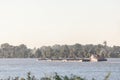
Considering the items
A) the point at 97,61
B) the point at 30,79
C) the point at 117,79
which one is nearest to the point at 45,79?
the point at 30,79

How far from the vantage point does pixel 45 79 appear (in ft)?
53.0

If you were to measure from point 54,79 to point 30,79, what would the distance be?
4.22ft

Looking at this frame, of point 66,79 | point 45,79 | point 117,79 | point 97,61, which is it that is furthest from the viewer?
point 97,61

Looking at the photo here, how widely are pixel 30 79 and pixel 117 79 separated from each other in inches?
1811

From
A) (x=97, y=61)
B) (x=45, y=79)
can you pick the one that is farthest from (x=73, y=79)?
(x=97, y=61)

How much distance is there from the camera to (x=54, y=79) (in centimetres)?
1552

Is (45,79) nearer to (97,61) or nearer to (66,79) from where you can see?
(66,79)

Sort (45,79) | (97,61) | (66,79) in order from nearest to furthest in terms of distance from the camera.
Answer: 1. (66,79)
2. (45,79)
3. (97,61)

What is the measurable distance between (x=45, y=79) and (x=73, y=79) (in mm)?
1264

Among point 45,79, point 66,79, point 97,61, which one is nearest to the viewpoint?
point 66,79

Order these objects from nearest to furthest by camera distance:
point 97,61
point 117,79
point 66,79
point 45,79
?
point 66,79 → point 45,79 → point 117,79 → point 97,61

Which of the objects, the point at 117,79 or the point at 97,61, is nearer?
the point at 117,79

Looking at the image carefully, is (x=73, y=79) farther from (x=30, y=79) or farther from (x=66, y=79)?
(x=30, y=79)

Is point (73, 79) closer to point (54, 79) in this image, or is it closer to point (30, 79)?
point (54, 79)
